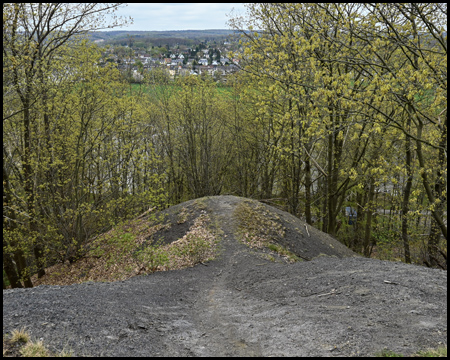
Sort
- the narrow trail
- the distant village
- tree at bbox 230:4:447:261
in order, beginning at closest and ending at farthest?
the narrow trail, tree at bbox 230:4:447:261, the distant village

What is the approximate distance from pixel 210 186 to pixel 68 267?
1003 cm

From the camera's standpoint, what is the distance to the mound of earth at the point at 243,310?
496 centimetres

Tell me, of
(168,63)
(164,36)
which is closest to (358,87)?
(168,63)

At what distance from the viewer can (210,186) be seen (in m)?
22.1

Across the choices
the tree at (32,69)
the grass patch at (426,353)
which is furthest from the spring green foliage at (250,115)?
the grass patch at (426,353)

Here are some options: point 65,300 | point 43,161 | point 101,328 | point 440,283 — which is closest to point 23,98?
point 43,161

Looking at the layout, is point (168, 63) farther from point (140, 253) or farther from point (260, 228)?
point (140, 253)

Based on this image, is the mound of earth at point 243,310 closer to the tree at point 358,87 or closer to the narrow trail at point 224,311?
the narrow trail at point 224,311

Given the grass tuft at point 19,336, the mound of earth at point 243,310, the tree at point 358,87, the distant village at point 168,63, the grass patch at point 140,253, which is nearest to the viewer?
the grass tuft at point 19,336

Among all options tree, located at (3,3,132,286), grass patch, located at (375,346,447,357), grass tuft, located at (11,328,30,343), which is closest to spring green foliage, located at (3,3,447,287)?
tree, located at (3,3,132,286)

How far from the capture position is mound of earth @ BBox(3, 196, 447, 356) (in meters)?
4.96

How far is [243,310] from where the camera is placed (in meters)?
7.43

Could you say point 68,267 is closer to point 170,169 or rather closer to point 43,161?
point 43,161

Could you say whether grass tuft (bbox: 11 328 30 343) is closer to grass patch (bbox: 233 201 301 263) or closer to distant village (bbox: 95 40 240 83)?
grass patch (bbox: 233 201 301 263)
